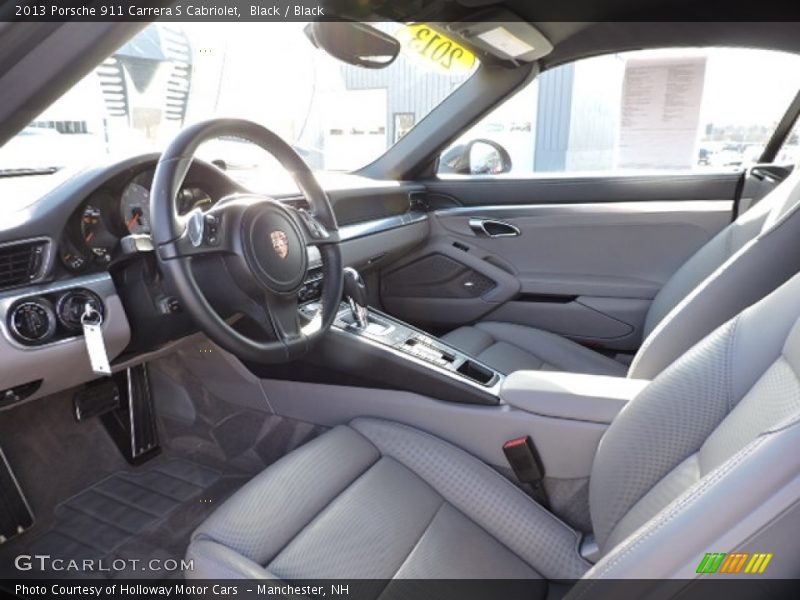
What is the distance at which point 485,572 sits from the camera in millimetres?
1127

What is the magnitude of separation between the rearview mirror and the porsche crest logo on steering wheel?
1.05 meters

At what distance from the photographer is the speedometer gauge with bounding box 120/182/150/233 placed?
1.29m

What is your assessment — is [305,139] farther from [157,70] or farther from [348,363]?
[348,363]

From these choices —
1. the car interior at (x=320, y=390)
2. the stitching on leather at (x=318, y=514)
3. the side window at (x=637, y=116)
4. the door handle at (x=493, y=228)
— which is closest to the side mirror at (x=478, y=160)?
the side window at (x=637, y=116)

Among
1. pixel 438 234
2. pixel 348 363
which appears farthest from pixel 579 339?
pixel 348 363

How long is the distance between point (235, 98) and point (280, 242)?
3.16ft

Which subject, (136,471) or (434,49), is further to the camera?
(434,49)

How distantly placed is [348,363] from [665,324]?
30.4 inches

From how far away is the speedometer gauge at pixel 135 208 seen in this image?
50.6 inches

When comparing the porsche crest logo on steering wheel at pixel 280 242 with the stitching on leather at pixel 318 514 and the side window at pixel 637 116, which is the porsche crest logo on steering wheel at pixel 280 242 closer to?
the stitching on leather at pixel 318 514

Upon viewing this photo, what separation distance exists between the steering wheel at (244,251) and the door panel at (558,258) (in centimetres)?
139

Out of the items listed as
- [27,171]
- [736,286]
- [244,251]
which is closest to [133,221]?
[244,251]

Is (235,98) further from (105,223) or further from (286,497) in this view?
(286,497)
